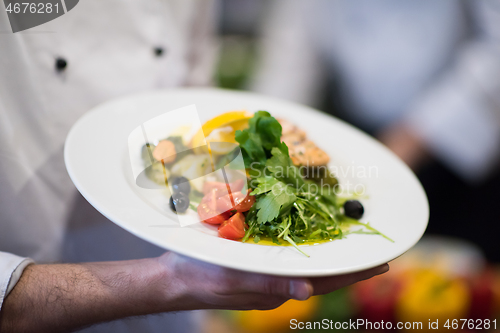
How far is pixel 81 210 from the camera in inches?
55.8

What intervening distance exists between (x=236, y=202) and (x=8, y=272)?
75 cm

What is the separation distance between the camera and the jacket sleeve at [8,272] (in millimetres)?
944

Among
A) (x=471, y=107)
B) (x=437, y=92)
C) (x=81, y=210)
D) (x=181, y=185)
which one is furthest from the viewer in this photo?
(x=437, y=92)

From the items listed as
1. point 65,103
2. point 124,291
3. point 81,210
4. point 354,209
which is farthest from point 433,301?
point 65,103

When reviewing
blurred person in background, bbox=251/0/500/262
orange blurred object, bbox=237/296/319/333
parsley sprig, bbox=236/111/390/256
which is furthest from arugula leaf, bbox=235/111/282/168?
blurred person in background, bbox=251/0/500/262

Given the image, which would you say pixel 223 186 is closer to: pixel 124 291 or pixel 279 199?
pixel 279 199

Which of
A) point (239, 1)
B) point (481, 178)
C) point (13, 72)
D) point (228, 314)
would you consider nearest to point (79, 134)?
point (13, 72)

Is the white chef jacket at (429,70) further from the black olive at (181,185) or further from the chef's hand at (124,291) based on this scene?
the black olive at (181,185)

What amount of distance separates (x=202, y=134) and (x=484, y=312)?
2.00m

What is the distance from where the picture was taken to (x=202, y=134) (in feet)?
4.33

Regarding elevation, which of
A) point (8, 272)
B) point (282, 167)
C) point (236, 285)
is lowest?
point (236, 285)

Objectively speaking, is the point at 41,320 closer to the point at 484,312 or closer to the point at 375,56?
the point at 484,312

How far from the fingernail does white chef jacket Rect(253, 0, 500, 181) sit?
2070 millimetres

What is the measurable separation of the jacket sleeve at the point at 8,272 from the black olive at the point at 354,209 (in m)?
1.18
